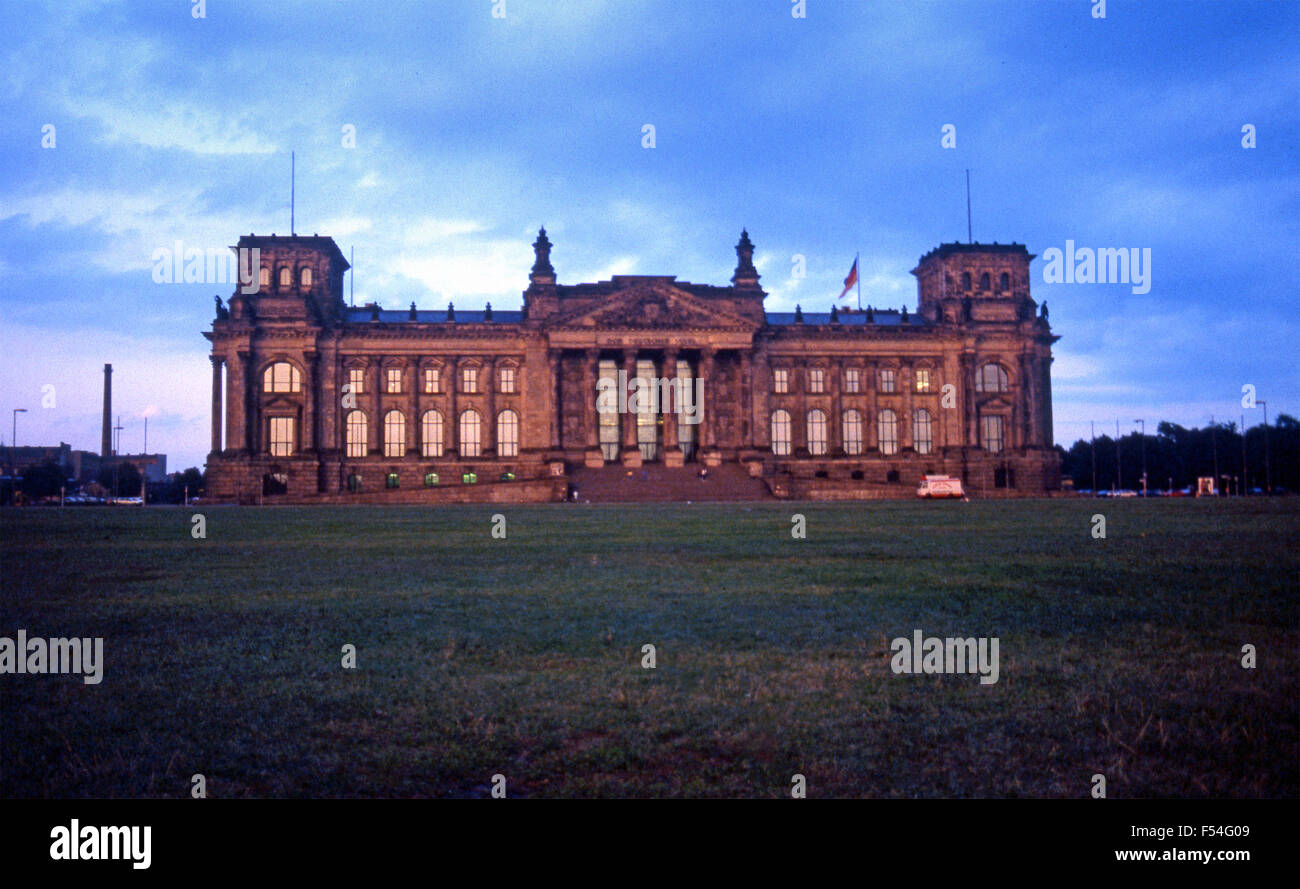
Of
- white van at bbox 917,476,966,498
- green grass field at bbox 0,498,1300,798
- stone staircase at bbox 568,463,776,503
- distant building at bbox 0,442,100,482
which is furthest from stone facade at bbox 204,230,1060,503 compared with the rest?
distant building at bbox 0,442,100,482

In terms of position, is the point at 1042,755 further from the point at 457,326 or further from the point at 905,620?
the point at 457,326

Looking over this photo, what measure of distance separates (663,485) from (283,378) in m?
36.0

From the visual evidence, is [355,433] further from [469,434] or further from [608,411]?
[608,411]

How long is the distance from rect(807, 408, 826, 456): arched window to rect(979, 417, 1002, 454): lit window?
48.3 feet

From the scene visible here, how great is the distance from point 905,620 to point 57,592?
10581 millimetres

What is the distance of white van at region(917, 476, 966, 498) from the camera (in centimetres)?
6600

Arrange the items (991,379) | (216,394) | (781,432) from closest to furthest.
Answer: (216,394)
(781,432)
(991,379)

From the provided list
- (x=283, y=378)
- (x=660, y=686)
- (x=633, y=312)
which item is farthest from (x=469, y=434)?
(x=660, y=686)

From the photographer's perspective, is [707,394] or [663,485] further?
[707,394]

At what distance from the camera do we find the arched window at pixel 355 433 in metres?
81.7

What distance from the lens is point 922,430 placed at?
86062mm

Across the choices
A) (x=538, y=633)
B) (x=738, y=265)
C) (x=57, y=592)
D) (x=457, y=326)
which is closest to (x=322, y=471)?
(x=457, y=326)

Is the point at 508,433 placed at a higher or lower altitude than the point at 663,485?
higher

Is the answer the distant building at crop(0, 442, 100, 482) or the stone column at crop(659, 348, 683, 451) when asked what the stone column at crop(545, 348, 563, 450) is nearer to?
the stone column at crop(659, 348, 683, 451)
